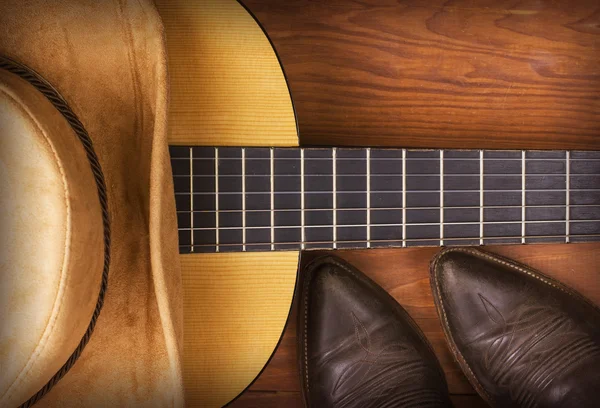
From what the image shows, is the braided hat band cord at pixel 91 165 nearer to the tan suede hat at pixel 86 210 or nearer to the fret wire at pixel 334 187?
the tan suede hat at pixel 86 210

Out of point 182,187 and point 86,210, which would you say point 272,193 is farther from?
point 86,210

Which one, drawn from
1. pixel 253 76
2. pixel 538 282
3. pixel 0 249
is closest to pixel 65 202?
pixel 0 249

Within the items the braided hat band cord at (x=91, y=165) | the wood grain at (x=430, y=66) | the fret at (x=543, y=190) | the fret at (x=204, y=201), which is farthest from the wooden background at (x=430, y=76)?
the braided hat band cord at (x=91, y=165)

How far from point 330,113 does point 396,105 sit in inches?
4.9

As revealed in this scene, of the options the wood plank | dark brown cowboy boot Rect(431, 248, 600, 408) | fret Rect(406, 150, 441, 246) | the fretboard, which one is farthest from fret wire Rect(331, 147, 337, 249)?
the wood plank

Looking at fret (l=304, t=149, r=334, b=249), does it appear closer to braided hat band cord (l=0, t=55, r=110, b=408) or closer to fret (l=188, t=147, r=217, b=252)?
fret (l=188, t=147, r=217, b=252)

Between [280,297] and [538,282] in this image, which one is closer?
[280,297]

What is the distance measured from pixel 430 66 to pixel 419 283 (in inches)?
16.0

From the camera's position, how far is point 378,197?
70 cm

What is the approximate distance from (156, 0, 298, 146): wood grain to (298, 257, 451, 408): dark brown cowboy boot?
0.27 m

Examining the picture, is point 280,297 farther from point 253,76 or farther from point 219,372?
point 253,76

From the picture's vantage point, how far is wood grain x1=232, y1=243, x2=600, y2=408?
852mm

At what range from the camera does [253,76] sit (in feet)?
2.26

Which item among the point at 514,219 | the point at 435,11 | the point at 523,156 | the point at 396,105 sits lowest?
the point at 514,219
